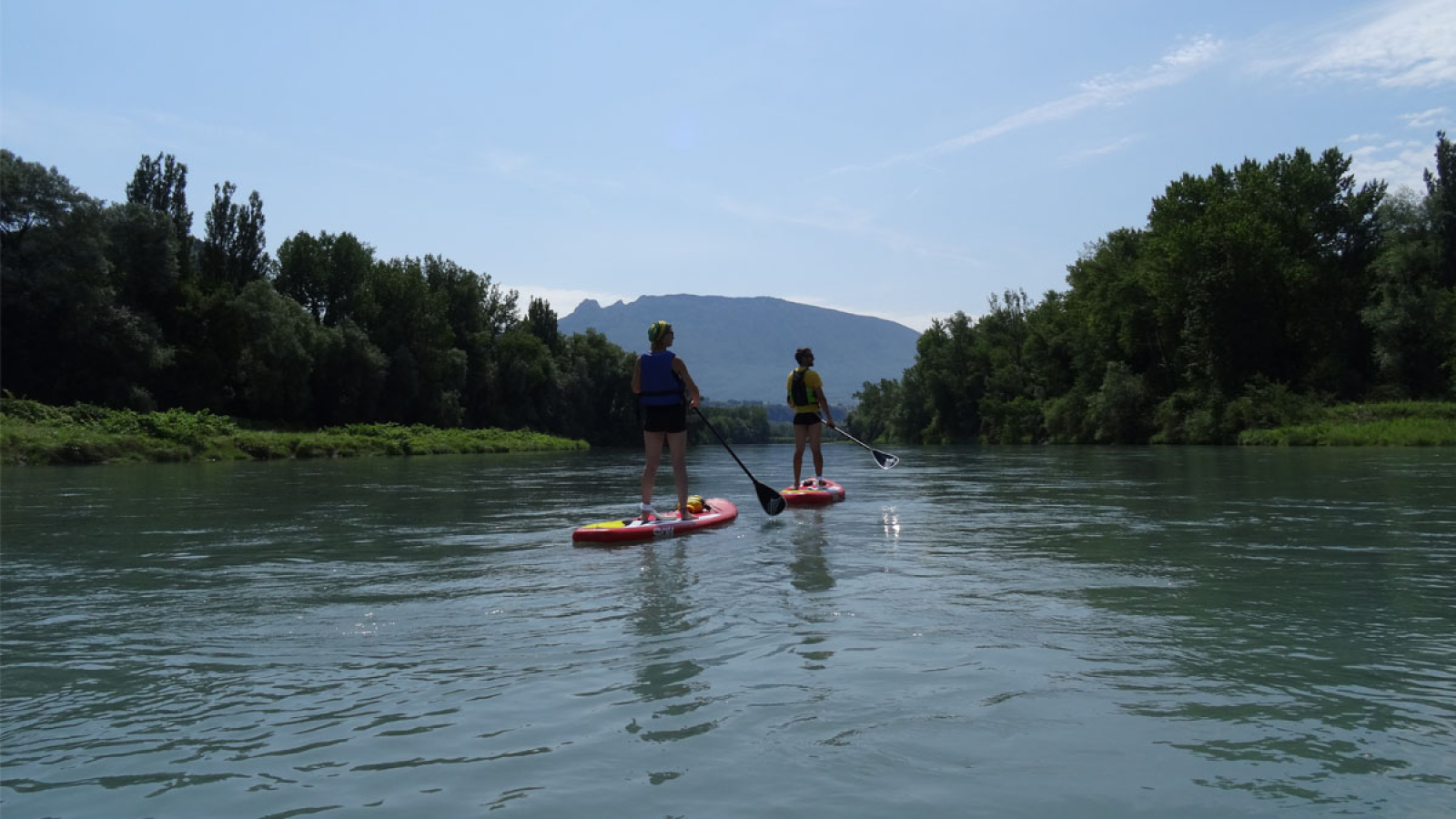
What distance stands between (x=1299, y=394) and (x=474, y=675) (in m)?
66.2

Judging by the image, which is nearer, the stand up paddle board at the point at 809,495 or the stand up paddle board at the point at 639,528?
the stand up paddle board at the point at 639,528

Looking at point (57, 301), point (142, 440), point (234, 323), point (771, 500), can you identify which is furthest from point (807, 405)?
point (234, 323)

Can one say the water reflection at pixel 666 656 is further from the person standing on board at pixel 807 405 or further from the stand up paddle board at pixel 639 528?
the person standing on board at pixel 807 405

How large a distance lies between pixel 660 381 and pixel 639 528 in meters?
Result: 1.69

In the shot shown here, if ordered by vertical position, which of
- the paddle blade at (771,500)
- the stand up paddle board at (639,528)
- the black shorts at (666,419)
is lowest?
the stand up paddle board at (639,528)

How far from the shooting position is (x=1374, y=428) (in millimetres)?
47750

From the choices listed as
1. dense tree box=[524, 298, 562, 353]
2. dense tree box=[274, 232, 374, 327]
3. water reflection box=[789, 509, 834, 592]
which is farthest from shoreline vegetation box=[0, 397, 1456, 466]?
dense tree box=[524, 298, 562, 353]

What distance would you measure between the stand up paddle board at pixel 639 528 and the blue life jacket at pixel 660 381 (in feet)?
4.21

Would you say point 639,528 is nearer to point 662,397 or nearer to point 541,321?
point 662,397

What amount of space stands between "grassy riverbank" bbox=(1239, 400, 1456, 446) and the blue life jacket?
137ft

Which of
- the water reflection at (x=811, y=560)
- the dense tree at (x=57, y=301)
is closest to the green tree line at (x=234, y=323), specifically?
the dense tree at (x=57, y=301)

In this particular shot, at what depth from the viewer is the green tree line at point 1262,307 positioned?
55750mm

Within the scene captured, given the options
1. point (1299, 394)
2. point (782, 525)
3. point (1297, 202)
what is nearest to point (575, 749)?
point (782, 525)

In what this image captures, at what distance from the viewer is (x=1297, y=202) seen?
66.2 meters
